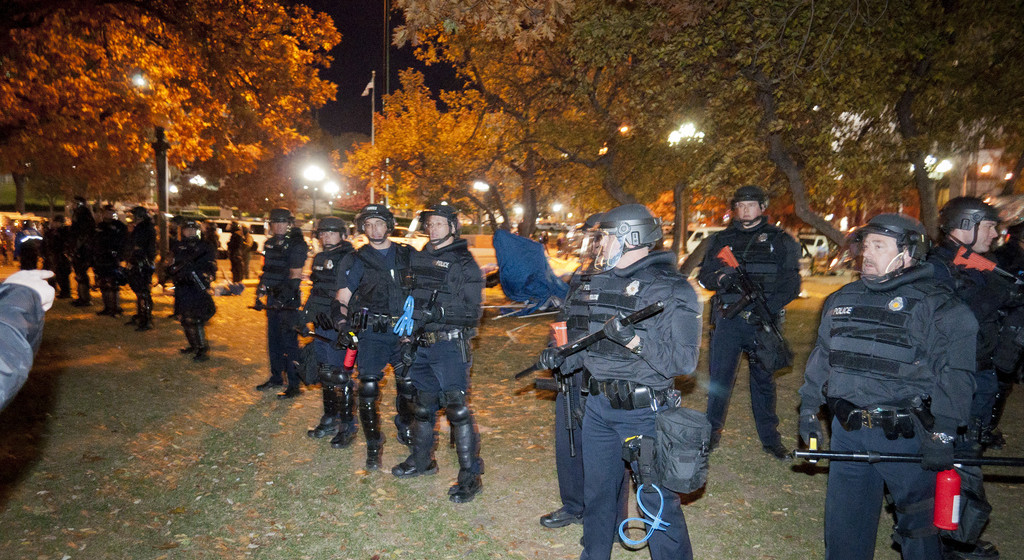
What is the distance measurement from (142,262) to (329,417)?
6822mm

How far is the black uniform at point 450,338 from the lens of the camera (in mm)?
4766

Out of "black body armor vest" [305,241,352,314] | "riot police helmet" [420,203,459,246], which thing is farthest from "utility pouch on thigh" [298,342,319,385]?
"riot police helmet" [420,203,459,246]

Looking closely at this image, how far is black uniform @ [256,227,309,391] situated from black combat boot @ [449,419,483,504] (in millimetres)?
3192

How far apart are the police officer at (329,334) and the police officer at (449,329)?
121 centimetres

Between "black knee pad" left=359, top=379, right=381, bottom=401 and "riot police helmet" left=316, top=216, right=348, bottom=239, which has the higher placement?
"riot police helmet" left=316, top=216, right=348, bottom=239

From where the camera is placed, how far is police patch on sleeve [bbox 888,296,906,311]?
3.03 meters

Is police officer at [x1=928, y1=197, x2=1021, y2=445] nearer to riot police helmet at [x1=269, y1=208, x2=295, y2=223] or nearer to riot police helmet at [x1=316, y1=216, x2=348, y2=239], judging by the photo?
riot police helmet at [x1=316, y1=216, x2=348, y2=239]

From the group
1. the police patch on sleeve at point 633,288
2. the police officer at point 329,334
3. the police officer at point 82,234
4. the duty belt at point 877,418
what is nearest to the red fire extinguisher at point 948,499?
the duty belt at point 877,418

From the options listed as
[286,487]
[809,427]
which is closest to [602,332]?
[809,427]

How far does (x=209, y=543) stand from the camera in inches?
160

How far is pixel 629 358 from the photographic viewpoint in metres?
3.21

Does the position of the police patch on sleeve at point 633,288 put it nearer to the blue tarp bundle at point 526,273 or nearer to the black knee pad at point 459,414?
the black knee pad at point 459,414

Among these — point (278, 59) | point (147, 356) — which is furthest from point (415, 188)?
point (147, 356)

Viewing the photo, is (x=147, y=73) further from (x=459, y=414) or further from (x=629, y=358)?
(x=629, y=358)
